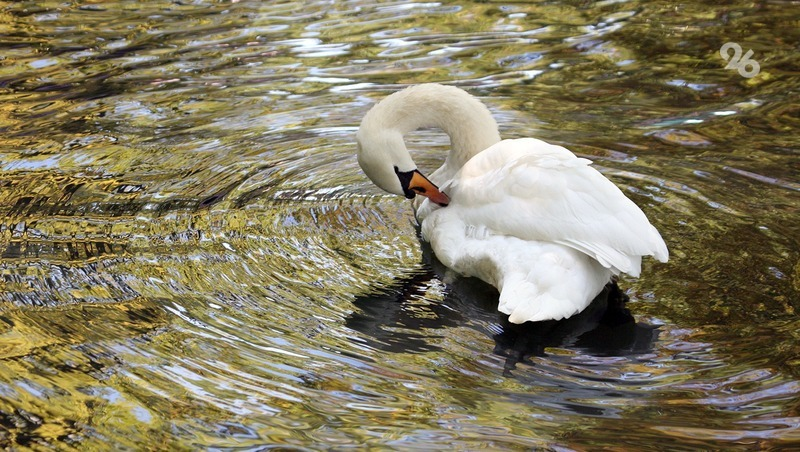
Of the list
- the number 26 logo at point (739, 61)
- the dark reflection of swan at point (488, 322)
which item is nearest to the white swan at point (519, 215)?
the dark reflection of swan at point (488, 322)

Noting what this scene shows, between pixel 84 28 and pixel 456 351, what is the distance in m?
6.24

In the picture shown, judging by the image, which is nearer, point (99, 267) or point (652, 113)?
point (99, 267)

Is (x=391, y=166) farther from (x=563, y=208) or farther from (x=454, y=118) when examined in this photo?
(x=563, y=208)

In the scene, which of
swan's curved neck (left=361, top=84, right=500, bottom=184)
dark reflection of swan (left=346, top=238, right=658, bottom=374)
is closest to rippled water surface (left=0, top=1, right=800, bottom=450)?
dark reflection of swan (left=346, top=238, right=658, bottom=374)

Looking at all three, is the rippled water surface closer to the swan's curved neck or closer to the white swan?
the white swan

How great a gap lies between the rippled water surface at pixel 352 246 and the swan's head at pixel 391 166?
25 centimetres

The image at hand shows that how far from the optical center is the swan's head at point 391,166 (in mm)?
5008

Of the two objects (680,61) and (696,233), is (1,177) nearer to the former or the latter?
(696,233)

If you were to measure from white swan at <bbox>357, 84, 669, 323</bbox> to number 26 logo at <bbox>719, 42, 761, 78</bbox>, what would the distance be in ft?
8.93

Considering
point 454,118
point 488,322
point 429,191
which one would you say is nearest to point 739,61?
point 454,118

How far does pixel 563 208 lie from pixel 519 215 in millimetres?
196

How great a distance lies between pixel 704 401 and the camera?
3445 millimetres

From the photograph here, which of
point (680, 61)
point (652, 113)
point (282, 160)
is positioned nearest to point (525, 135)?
point (652, 113)

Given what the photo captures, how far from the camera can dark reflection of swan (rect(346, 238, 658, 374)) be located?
397 centimetres
